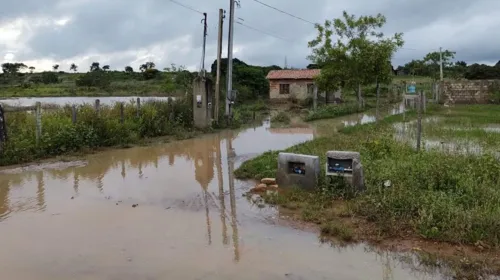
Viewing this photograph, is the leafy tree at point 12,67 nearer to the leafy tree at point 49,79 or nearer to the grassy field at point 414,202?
the leafy tree at point 49,79

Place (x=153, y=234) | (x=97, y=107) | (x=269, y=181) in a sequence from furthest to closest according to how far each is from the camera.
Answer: (x=97, y=107) → (x=269, y=181) → (x=153, y=234)

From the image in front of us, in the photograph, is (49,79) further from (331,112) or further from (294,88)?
(331,112)

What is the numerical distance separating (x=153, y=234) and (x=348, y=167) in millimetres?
3508

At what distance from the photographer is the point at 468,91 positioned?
30.7m

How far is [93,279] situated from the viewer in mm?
5047

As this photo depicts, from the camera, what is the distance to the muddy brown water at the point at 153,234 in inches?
207

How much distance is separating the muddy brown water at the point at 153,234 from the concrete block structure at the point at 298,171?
979 mm

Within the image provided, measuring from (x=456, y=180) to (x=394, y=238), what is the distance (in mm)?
2218

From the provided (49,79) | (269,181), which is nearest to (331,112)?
(269,181)

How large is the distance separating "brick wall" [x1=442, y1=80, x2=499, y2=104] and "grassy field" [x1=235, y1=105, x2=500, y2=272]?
23.9 m

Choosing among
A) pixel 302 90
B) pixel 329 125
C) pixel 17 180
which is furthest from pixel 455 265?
pixel 302 90

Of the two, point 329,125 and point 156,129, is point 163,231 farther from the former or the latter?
point 329,125

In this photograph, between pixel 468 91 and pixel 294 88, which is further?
pixel 294 88

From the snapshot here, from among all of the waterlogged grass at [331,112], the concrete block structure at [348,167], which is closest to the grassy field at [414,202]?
the concrete block structure at [348,167]
